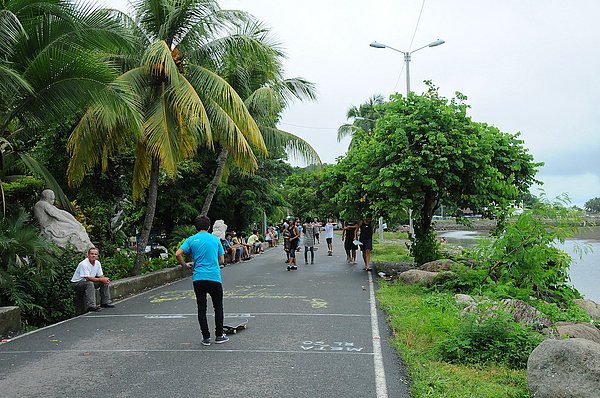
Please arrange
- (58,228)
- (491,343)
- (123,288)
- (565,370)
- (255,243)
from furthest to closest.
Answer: (255,243) → (123,288) → (58,228) → (491,343) → (565,370)

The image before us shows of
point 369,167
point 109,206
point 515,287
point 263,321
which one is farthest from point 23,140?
point 515,287

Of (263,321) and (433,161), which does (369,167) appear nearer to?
(433,161)

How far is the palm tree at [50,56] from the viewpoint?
408 inches

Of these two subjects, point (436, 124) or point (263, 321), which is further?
point (436, 124)

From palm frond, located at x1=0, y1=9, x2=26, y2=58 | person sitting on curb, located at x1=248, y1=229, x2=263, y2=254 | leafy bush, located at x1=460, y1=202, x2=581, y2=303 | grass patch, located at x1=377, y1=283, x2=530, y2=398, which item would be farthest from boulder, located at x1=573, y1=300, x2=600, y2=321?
person sitting on curb, located at x1=248, y1=229, x2=263, y2=254

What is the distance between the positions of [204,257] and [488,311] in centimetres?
388

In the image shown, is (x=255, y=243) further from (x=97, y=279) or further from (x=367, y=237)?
(x=97, y=279)

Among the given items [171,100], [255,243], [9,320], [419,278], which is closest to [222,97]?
[171,100]

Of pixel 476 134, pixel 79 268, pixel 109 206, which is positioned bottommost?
pixel 79 268

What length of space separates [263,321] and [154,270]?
26.3ft

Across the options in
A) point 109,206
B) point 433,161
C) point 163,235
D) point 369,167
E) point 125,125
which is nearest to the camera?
point 125,125

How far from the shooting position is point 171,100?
14859 mm

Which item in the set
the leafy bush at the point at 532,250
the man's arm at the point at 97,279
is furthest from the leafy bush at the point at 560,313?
the man's arm at the point at 97,279

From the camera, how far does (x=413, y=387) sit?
19.6 ft
